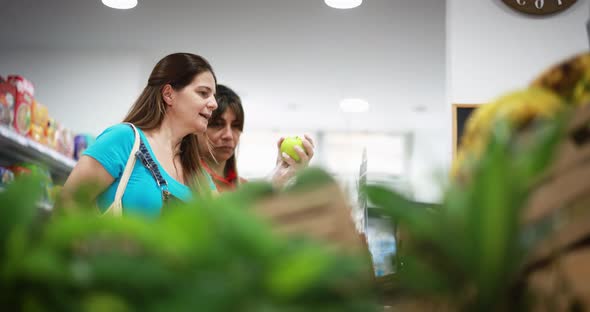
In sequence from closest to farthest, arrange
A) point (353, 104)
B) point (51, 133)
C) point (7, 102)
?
point (7, 102) < point (51, 133) < point (353, 104)

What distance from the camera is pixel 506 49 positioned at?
111 inches

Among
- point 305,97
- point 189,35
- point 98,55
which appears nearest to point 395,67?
point 305,97

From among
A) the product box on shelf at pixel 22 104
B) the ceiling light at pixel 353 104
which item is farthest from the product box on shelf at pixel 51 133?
the ceiling light at pixel 353 104

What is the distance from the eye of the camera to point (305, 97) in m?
7.40

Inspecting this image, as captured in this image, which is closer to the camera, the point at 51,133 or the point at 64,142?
the point at 51,133

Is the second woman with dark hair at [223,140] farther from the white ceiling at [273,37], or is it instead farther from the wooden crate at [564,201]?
the white ceiling at [273,37]

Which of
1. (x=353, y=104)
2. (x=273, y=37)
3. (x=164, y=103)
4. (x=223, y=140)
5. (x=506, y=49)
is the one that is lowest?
(x=223, y=140)

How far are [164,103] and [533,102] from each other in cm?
182

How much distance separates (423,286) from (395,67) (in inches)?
235

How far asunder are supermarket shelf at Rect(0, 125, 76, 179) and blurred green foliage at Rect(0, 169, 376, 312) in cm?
271

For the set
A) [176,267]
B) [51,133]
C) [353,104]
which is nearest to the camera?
[176,267]

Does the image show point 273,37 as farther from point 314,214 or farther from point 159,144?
point 314,214

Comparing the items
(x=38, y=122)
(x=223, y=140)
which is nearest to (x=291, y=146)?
(x=223, y=140)

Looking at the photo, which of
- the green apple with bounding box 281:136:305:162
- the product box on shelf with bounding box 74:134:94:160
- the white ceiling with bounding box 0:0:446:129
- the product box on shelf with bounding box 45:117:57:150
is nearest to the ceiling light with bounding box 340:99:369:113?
the white ceiling with bounding box 0:0:446:129
